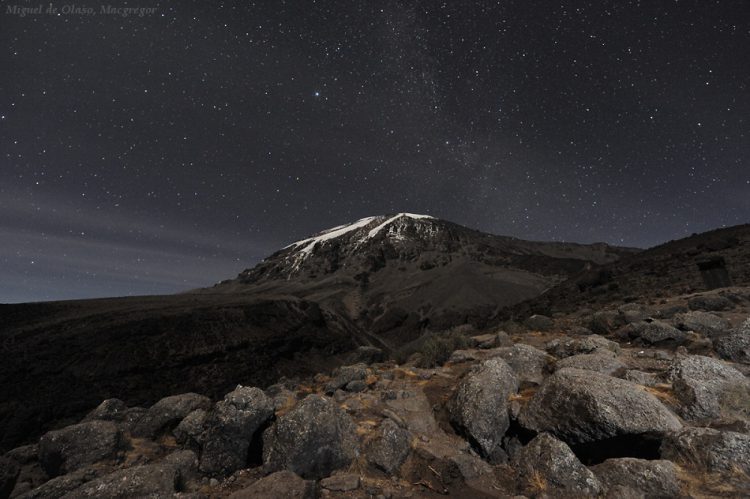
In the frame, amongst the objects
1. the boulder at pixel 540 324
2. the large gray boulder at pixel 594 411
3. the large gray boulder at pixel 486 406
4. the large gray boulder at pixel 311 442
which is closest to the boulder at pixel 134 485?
the large gray boulder at pixel 311 442

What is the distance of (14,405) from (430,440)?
2903 centimetres

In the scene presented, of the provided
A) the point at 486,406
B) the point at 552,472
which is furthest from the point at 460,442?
the point at 552,472

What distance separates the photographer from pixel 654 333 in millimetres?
7652

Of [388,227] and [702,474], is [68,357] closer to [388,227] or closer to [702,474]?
[702,474]

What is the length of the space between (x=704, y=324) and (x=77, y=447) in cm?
1371

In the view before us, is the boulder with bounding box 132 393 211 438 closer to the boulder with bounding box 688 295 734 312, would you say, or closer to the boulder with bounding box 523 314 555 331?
the boulder with bounding box 523 314 555 331

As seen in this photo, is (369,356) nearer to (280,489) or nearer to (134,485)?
(280,489)

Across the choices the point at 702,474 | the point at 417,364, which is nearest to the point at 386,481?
the point at 702,474

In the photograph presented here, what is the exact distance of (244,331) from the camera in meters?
33.0

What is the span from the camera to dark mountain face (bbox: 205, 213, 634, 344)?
56.0 meters

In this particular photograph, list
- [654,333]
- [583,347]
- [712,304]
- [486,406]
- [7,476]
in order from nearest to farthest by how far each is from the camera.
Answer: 1. [7,476]
2. [486,406]
3. [583,347]
4. [654,333]
5. [712,304]

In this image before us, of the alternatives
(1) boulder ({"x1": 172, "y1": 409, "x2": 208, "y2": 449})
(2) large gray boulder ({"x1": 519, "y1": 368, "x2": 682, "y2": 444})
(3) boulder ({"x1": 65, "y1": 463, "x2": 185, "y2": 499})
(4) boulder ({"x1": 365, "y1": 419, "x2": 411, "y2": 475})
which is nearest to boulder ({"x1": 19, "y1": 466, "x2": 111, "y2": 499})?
(3) boulder ({"x1": 65, "y1": 463, "x2": 185, "y2": 499})

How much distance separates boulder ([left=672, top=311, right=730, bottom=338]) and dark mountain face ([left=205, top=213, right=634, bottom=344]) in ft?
74.7

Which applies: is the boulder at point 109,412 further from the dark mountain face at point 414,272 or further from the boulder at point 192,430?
the dark mountain face at point 414,272
